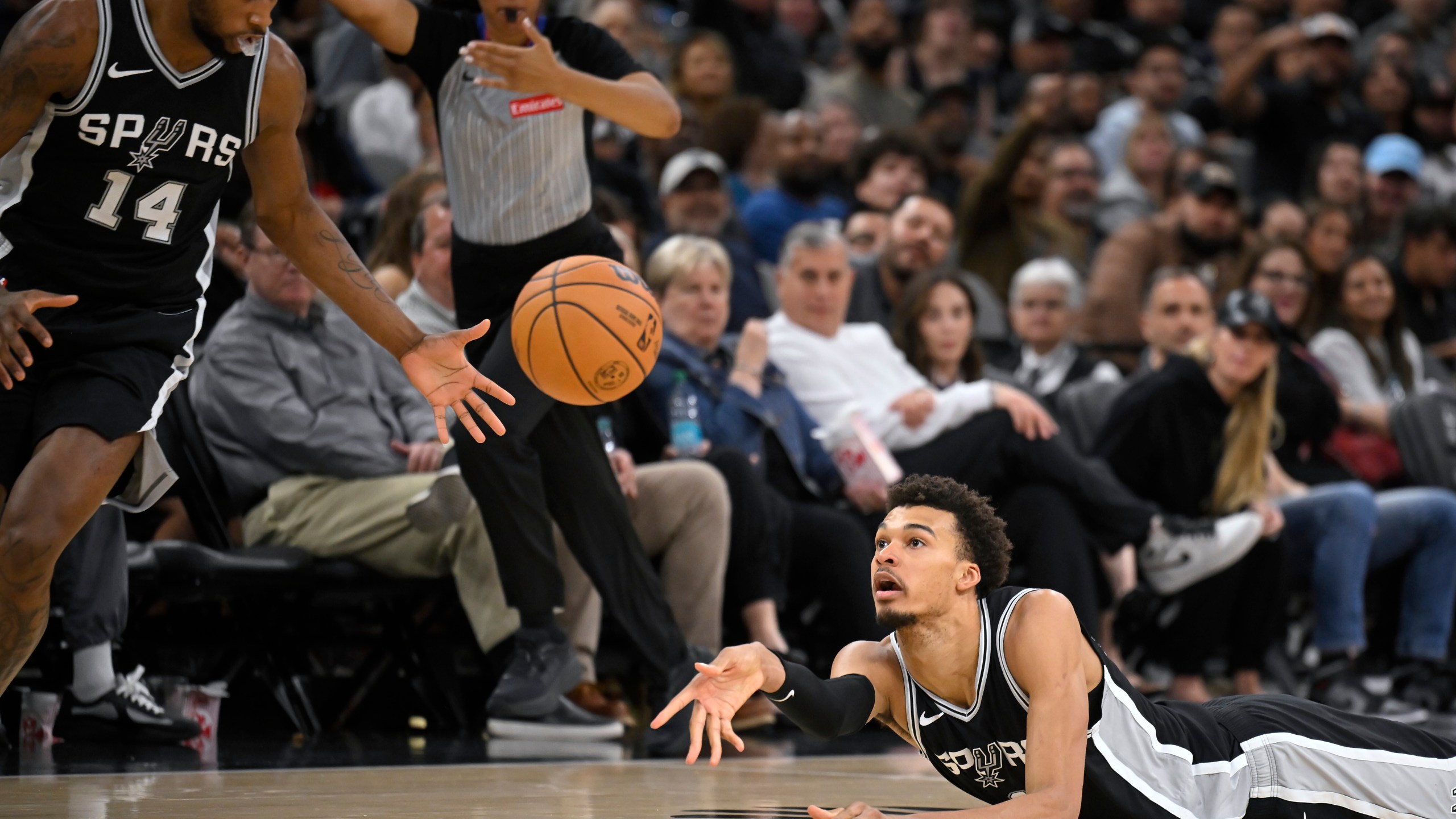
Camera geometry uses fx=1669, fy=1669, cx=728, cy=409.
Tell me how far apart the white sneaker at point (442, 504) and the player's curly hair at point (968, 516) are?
6.83 ft

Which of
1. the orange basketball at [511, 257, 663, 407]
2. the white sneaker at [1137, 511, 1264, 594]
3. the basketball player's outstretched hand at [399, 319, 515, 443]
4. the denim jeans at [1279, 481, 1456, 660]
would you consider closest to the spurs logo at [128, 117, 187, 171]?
the basketball player's outstretched hand at [399, 319, 515, 443]

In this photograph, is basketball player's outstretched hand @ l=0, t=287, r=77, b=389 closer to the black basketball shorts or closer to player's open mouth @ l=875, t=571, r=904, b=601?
the black basketball shorts

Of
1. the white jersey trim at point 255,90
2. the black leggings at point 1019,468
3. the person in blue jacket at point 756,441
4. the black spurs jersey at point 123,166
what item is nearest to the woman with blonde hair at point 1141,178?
the black leggings at point 1019,468

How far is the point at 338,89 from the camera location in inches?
360

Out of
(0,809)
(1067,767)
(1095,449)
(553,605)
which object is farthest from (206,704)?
(1095,449)

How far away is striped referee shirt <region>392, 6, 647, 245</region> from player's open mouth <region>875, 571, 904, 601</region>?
1.93 metres

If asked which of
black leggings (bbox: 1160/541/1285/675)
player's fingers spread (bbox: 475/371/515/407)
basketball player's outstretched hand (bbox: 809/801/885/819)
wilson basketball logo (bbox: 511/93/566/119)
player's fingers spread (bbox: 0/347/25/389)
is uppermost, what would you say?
wilson basketball logo (bbox: 511/93/566/119)

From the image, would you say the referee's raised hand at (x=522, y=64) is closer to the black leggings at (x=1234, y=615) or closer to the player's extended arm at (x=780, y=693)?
the player's extended arm at (x=780, y=693)

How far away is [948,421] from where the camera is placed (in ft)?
21.8

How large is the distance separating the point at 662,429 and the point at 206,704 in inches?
80.9

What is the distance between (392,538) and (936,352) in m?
2.77

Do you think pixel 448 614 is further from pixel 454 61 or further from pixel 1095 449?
pixel 1095 449

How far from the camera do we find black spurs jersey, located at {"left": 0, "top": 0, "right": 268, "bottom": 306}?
346 cm

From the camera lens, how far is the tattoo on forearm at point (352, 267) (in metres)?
3.79
